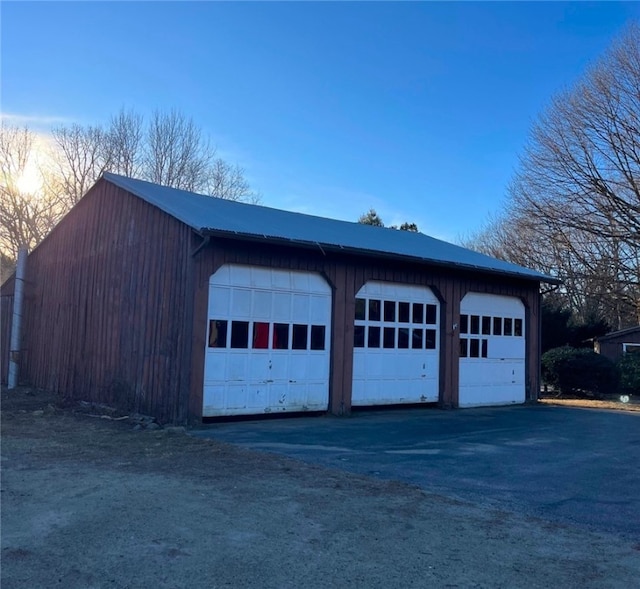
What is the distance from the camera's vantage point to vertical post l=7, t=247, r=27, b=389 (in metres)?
17.5

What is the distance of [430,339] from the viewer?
15938 millimetres

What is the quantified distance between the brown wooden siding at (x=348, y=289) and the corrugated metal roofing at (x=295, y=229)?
0.39 meters

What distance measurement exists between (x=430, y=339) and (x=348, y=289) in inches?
120

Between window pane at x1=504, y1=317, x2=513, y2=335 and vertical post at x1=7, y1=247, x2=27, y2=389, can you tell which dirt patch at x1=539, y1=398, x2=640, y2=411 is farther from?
vertical post at x1=7, y1=247, x2=27, y2=389

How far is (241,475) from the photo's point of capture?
7.55 metres

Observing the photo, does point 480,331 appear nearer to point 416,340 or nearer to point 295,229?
point 416,340

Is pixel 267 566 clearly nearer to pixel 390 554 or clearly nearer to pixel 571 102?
pixel 390 554

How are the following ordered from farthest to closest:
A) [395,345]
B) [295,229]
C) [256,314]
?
[395,345] < [295,229] < [256,314]

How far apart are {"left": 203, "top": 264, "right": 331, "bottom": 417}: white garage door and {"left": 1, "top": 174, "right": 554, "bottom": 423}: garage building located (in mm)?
28

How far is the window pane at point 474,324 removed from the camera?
16891 millimetres

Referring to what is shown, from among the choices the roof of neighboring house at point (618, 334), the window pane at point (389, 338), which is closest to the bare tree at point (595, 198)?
the roof of neighboring house at point (618, 334)

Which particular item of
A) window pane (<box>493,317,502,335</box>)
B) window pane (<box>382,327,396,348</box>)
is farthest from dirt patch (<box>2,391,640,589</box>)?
window pane (<box>493,317,502,335</box>)

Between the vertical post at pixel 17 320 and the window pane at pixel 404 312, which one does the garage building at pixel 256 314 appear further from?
the vertical post at pixel 17 320

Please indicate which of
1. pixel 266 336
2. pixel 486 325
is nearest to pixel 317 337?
pixel 266 336
